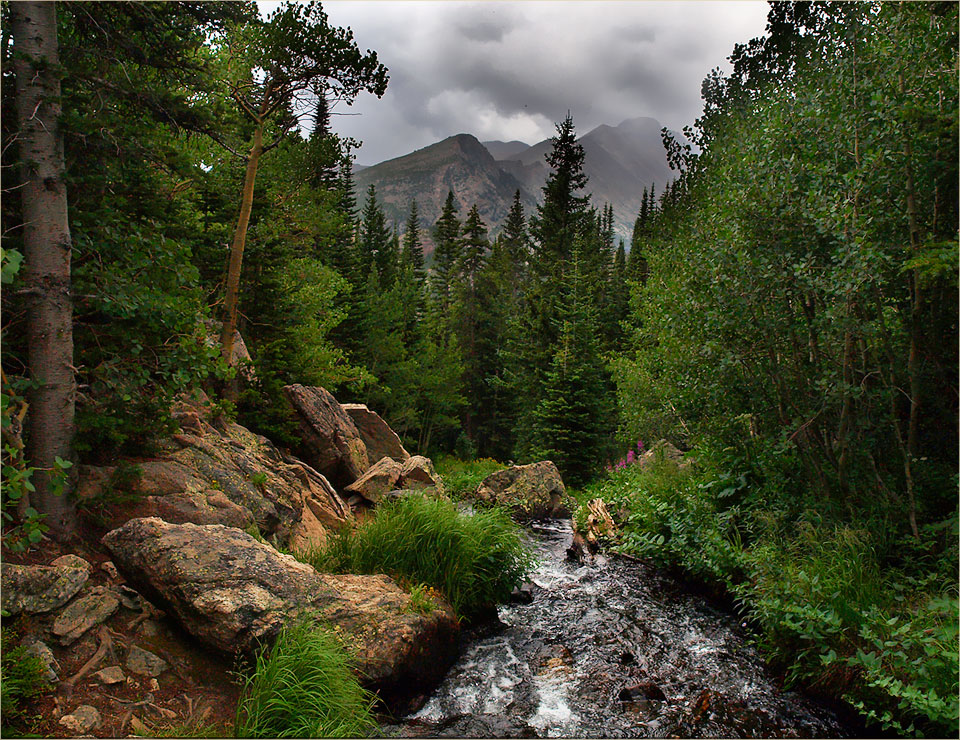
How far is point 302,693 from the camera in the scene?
14.9 feet

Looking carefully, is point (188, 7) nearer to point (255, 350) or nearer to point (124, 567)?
point (124, 567)

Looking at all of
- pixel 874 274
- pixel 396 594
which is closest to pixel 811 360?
pixel 874 274

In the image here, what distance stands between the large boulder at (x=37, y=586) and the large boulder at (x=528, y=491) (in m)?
12.6

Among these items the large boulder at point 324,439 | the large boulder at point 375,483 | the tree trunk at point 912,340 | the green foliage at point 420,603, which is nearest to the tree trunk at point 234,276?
the large boulder at point 324,439

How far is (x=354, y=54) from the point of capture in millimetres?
10656

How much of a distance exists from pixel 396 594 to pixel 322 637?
1.62 meters

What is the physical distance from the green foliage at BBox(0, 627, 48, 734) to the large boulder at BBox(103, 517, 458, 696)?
42.6 inches

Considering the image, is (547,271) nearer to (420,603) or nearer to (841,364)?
(841,364)

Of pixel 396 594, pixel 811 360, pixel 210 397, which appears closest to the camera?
pixel 396 594

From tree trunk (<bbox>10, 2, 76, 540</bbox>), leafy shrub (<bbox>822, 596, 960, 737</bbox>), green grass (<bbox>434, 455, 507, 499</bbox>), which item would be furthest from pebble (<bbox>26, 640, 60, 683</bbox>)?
green grass (<bbox>434, 455, 507, 499</bbox>)

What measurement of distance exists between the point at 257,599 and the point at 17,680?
1729 mm

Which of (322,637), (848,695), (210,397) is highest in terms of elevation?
(210,397)

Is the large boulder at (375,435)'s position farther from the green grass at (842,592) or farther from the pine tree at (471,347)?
the pine tree at (471,347)

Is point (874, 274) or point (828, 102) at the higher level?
point (828, 102)
